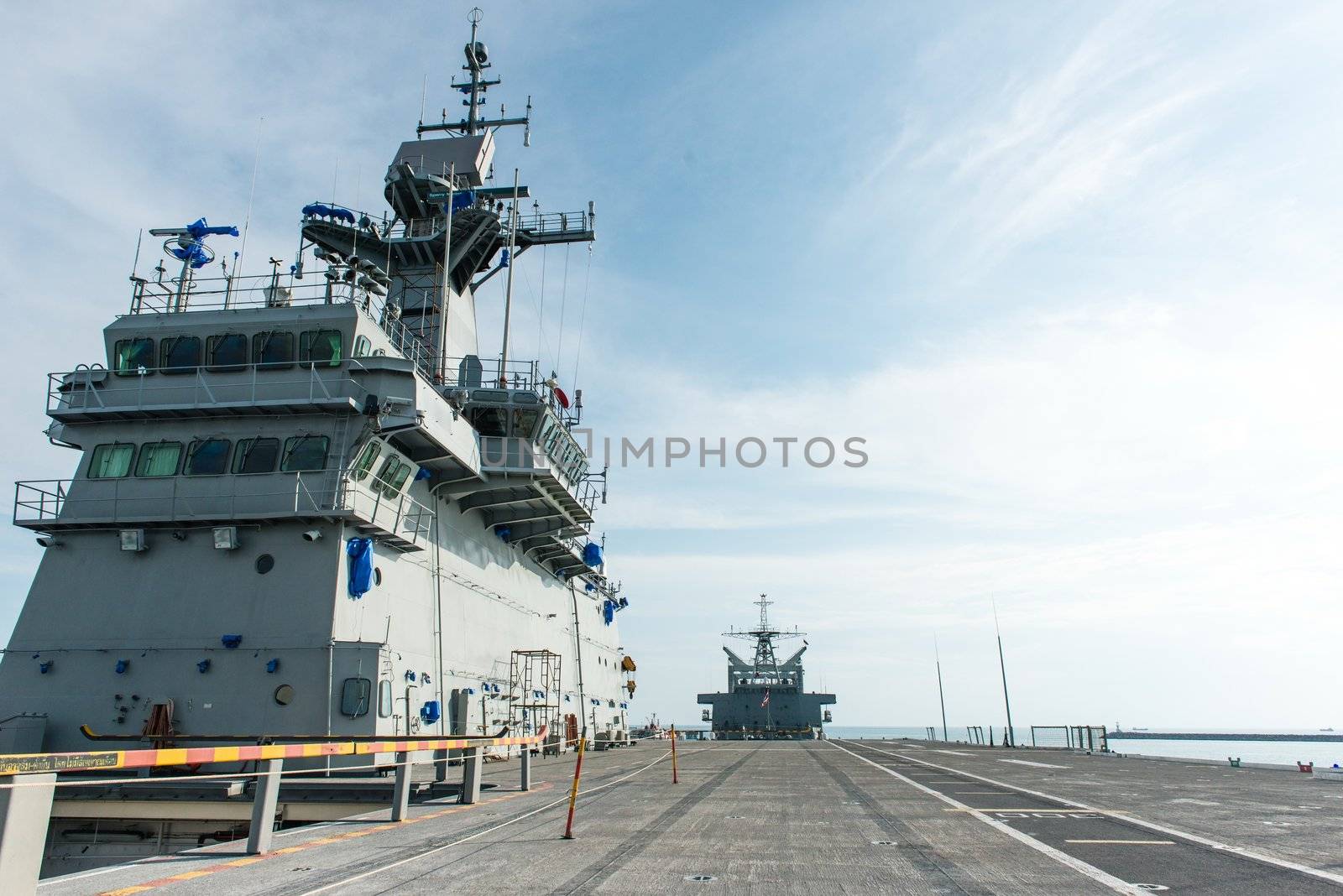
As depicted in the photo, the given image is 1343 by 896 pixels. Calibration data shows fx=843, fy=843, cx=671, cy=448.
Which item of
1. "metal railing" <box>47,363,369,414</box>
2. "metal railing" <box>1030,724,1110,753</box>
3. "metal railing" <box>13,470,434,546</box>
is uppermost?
"metal railing" <box>47,363,369,414</box>

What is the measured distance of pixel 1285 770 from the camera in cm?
2352

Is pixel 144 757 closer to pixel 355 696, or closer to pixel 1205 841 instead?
pixel 1205 841

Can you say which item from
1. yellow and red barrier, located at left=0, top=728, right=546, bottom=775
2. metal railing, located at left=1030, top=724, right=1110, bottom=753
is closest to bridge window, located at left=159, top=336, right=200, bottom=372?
yellow and red barrier, located at left=0, top=728, right=546, bottom=775

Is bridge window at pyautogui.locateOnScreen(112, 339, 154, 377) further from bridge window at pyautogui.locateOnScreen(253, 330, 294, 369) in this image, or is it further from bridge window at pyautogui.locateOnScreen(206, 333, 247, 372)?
bridge window at pyautogui.locateOnScreen(253, 330, 294, 369)

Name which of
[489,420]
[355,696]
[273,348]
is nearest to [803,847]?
[355,696]

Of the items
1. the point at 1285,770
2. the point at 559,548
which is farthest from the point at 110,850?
the point at 1285,770

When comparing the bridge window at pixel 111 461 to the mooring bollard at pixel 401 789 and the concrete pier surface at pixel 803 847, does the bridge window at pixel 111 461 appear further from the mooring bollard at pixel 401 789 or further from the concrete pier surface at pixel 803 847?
the mooring bollard at pixel 401 789

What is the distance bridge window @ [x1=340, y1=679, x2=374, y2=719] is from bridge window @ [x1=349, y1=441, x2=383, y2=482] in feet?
15.4

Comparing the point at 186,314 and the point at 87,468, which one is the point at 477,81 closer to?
the point at 186,314

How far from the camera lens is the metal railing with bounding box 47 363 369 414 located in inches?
798

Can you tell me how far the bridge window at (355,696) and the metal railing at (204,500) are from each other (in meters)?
3.62

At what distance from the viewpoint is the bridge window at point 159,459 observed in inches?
802

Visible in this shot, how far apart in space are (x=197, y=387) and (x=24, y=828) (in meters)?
17.4

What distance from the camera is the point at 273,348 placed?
20.8 metres
